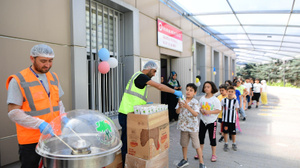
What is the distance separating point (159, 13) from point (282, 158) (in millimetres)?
5463

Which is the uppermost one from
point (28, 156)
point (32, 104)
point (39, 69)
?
point (39, 69)

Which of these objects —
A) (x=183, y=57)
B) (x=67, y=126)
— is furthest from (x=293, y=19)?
(x=67, y=126)

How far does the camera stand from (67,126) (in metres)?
1.92

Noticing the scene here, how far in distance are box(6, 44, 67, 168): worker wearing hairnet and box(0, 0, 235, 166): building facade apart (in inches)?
46.7

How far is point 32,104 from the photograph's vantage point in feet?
6.45

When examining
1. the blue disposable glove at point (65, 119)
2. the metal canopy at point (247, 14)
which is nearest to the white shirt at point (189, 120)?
the blue disposable glove at point (65, 119)

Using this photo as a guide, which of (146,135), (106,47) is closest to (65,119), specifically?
(146,135)

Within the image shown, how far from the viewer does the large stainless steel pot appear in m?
1.58

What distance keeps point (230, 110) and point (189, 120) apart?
151cm

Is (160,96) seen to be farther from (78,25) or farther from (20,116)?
(20,116)

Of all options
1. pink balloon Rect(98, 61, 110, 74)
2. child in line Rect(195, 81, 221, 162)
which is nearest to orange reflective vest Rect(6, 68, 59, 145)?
pink balloon Rect(98, 61, 110, 74)

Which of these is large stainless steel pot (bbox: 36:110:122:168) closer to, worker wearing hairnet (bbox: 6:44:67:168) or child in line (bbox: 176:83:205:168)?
worker wearing hairnet (bbox: 6:44:67:168)

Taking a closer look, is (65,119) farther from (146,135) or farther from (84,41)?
(84,41)

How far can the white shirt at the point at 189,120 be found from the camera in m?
3.38
